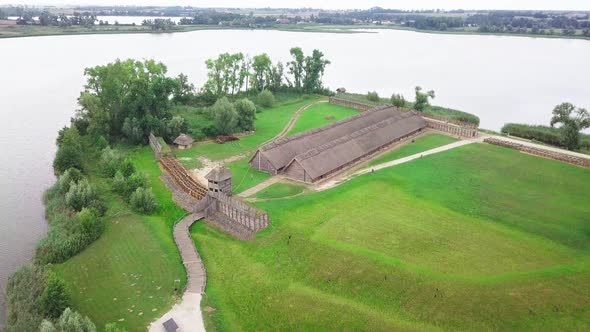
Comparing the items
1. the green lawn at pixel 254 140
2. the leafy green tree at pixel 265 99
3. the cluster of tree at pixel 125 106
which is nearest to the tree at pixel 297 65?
the leafy green tree at pixel 265 99

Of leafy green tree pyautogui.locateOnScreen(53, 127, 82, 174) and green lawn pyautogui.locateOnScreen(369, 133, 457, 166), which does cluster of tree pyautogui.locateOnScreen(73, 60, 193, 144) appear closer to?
leafy green tree pyautogui.locateOnScreen(53, 127, 82, 174)

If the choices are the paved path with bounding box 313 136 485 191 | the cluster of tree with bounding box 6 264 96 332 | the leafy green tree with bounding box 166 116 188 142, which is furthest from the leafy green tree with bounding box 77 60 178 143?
the cluster of tree with bounding box 6 264 96 332

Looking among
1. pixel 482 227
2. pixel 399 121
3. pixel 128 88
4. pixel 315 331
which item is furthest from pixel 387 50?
pixel 315 331

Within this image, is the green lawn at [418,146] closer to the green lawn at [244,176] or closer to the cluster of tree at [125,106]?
the green lawn at [244,176]

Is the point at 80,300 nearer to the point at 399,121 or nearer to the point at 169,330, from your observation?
the point at 169,330

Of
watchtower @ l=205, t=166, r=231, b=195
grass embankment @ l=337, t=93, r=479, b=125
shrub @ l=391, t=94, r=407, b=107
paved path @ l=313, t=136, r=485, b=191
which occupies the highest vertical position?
shrub @ l=391, t=94, r=407, b=107

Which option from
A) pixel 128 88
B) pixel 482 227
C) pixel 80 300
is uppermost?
pixel 128 88

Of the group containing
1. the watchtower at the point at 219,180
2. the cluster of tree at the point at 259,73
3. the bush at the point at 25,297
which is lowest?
the bush at the point at 25,297
